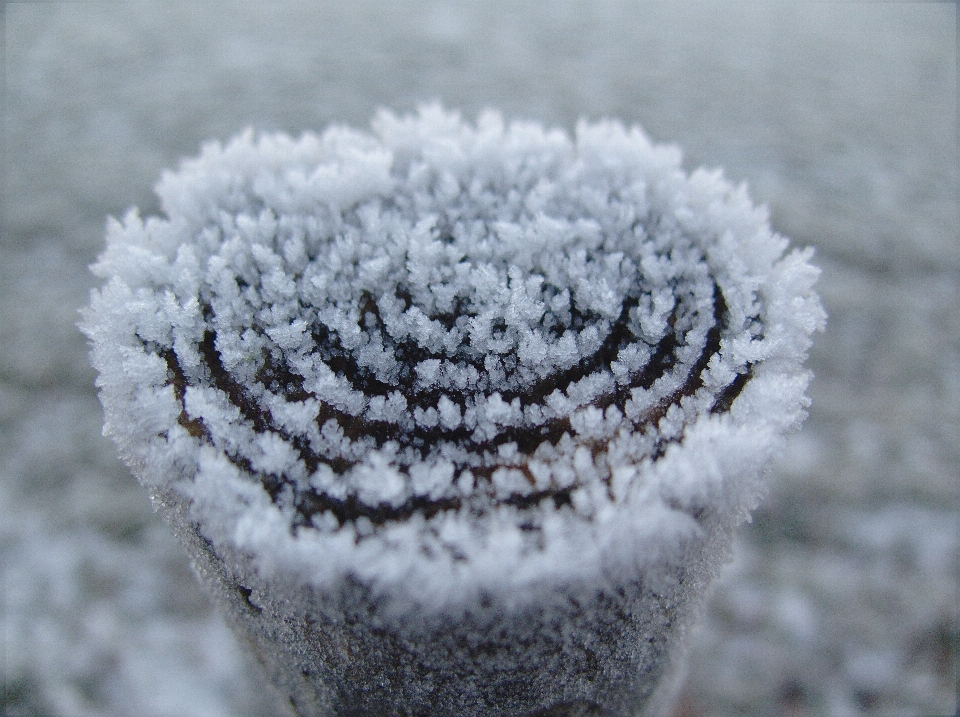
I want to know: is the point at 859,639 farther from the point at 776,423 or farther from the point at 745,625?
the point at 776,423

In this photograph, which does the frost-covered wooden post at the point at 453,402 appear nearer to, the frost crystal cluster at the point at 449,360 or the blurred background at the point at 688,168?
the frost crystal cluster at the point at 449,360

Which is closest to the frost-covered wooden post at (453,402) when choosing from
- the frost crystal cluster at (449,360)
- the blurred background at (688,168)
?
the frost crystal cluster at (449,360)

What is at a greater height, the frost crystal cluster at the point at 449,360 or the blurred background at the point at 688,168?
the blurred background at the point at 688,168

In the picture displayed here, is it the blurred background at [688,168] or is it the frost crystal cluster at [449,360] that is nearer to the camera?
the frost crystal cluster at [449,360]

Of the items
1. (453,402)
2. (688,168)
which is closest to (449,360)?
(453,402)

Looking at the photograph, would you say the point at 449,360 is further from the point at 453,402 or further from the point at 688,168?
the point at 688,168

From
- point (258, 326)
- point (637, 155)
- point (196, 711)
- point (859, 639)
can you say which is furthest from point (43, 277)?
point (859, 639)
